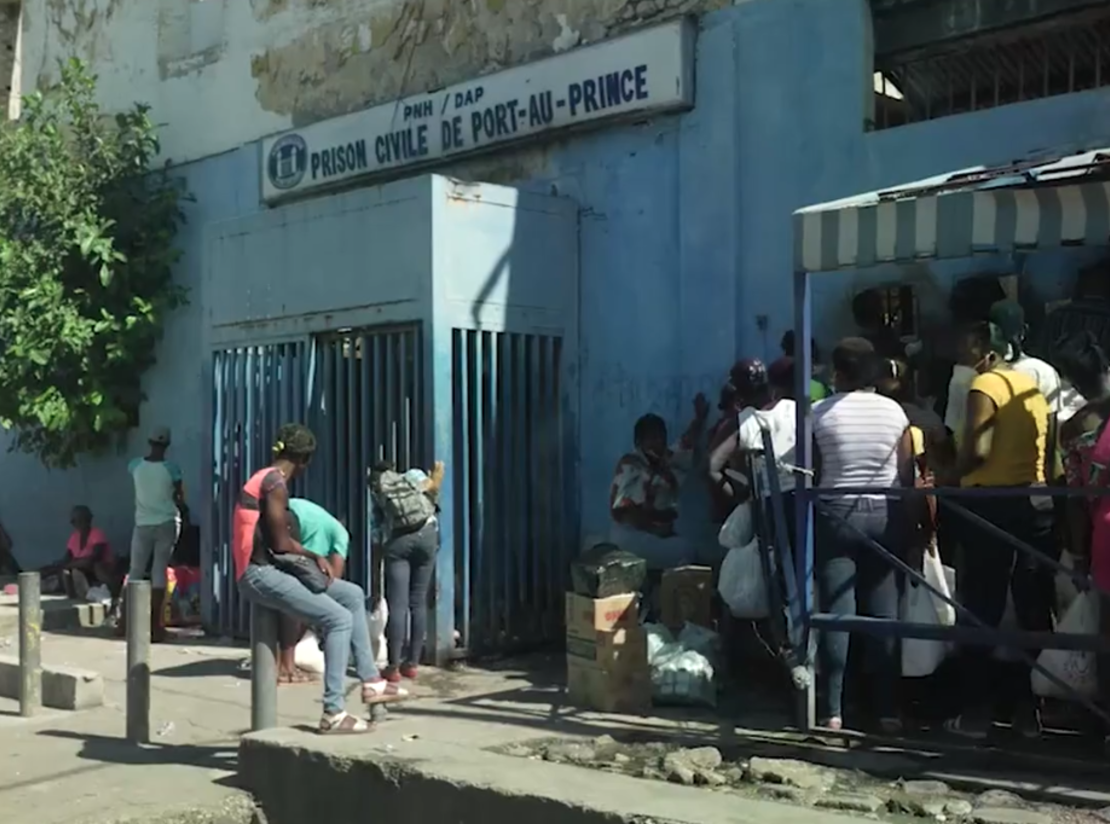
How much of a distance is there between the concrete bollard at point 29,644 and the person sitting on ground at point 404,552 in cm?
198

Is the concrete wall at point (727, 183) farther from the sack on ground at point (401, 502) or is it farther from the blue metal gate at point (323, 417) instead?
the sack on ground at point (401, 502)

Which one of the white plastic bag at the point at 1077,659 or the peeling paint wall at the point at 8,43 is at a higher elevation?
the peeling paint wall at the point at 8,43

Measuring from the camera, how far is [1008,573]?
5.88 m

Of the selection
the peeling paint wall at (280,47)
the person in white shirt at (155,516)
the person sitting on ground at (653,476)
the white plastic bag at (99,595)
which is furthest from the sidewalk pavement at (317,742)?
the peeling paint wall at (280,47)

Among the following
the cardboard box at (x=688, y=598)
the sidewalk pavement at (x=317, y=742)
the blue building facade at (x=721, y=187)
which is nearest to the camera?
the sidewalk pavement at (x=317, y=742)

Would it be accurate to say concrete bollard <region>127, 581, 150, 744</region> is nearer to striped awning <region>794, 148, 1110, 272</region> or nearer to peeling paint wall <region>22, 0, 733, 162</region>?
striped awning <region>794, 148, 1110, 272</region>

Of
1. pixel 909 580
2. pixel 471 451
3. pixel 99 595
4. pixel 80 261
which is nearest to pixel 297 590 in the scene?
pixel 909 580

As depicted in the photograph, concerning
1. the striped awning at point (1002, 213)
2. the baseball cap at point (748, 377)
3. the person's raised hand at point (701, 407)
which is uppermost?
the striped awning at point (1002, 213)

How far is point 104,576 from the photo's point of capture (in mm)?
12648

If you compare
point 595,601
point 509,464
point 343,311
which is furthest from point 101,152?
point 595,601

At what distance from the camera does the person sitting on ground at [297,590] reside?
6164 millimetres

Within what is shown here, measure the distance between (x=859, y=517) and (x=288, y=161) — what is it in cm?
707

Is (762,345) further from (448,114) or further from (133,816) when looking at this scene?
(133,816)

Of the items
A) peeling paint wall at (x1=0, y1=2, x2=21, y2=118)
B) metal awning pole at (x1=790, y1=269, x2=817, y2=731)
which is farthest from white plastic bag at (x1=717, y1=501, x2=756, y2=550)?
peeling paint wall at (x1=0, y1=2, x2=21, y2=118)
